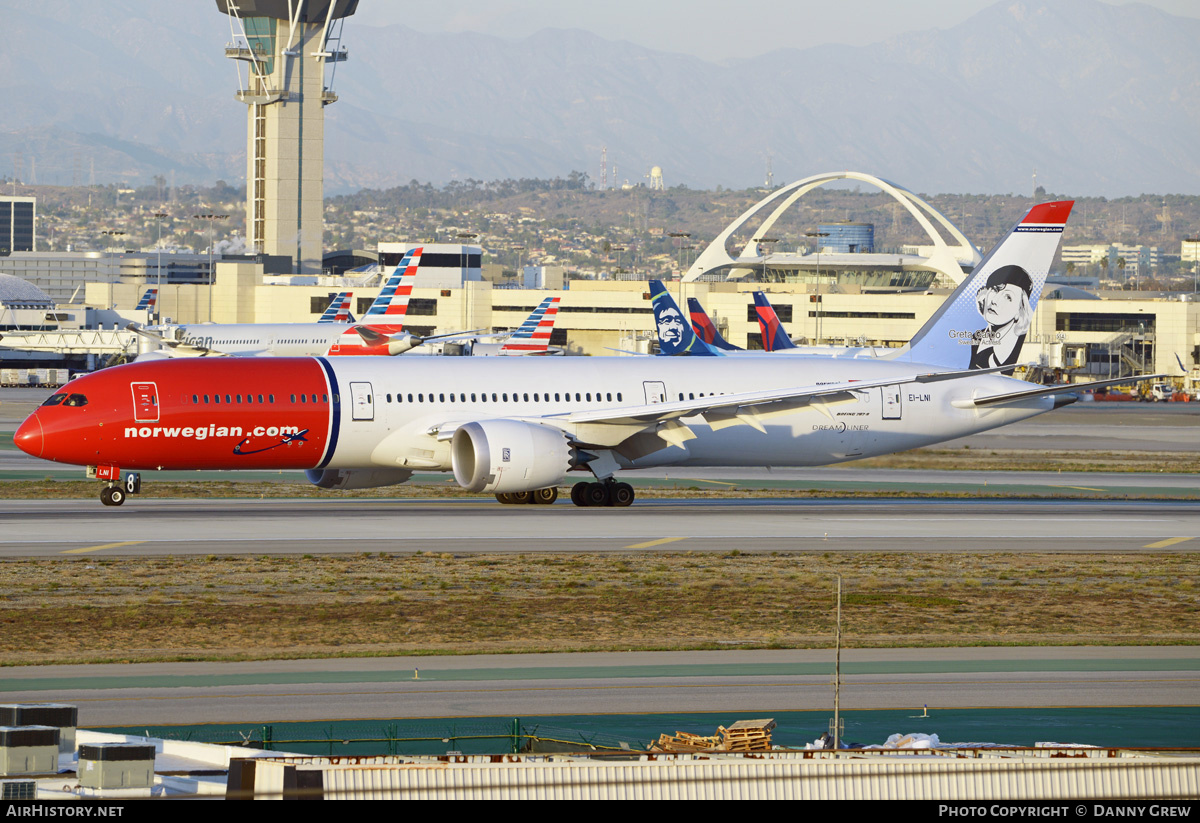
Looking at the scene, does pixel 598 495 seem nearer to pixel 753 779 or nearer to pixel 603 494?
pixel 603 494

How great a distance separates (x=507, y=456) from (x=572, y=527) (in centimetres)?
265

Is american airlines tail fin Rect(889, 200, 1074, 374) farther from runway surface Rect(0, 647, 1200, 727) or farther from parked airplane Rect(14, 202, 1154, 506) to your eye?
runway surface Rect(0, 647, 1200, 727)

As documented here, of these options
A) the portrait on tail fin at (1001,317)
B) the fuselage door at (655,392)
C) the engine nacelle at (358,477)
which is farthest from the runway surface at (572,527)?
the portrait on tail fin at (1001,317)

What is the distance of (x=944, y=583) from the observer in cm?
3044

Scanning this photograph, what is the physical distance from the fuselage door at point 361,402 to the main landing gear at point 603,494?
683cm

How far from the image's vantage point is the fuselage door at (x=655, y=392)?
43438 mm

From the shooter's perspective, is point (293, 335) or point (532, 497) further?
point (293, 335)

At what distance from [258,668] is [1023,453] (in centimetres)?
5566

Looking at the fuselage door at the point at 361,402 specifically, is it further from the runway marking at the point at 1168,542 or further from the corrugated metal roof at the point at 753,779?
the corrugated metal roof at the point at 753,779

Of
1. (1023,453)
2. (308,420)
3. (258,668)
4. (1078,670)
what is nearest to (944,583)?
(1078,670)

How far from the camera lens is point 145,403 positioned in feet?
125

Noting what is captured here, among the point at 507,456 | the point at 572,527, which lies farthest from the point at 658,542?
the point at 507,456

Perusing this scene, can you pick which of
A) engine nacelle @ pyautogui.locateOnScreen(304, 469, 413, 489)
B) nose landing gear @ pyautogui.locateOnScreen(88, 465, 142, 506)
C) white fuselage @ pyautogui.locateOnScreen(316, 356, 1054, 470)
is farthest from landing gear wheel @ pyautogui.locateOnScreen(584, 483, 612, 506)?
nose landing gear @ pyautogui.locateOnScreen(88, 465, 142, 506)

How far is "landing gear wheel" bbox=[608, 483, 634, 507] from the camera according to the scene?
42938 millimetres
